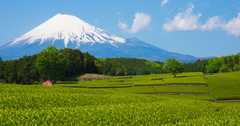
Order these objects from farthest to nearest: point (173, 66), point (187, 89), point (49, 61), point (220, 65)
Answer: point (220, 65)
point (173, 66)
point (49, 61)
point (187, 89)

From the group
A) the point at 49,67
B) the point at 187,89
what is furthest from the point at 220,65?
the point at 49,67

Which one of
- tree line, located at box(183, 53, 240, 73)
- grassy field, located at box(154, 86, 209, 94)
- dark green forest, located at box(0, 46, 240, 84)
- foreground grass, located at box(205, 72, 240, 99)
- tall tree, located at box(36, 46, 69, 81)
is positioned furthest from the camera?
tree line, located at box(183, 53, 240, 73)

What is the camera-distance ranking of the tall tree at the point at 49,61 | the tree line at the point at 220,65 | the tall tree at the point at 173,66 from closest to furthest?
the tall tree at the point at 49,61 → the tall tree at the point at 173,66 → the tree line at the point at 220,65

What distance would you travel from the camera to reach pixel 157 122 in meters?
13.4

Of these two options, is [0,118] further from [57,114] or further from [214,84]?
[214,84]

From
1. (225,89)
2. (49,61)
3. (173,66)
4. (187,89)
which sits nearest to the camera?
(225,89)

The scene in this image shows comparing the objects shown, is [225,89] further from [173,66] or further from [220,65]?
[220,65]

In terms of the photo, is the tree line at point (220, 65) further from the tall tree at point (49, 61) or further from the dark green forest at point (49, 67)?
the tall tree at point (49, 61)

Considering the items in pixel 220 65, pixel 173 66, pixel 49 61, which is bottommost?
pixel 173 66

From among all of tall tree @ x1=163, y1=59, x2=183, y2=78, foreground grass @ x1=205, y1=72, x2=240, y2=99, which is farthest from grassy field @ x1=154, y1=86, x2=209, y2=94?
tall tree @ x1=163, y1=59, x2=183, y2=78

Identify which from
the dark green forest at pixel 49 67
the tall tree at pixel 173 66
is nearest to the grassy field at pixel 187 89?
the tall tree at pixel 173 66

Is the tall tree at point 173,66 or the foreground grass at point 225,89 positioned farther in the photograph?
the tall tree at point 173,66

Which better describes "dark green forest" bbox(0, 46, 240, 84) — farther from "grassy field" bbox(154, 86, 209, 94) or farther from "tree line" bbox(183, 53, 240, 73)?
"grassy field" bbox(154, 86, 209, 94)

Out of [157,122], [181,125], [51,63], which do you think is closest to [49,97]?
[157,122]
